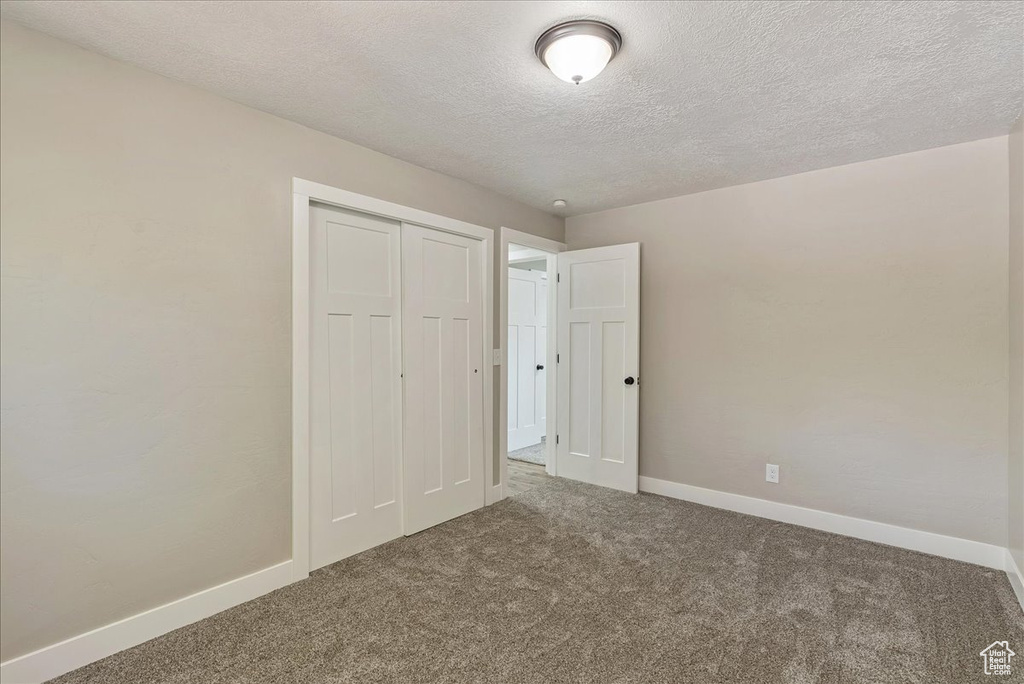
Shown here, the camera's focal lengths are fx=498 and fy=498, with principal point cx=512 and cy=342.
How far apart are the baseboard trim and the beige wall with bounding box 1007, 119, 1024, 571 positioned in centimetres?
17

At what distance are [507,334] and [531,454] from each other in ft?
6.07

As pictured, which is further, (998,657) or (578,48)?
(998,657)

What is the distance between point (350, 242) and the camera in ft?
9.56

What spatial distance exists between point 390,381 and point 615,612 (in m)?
1.80

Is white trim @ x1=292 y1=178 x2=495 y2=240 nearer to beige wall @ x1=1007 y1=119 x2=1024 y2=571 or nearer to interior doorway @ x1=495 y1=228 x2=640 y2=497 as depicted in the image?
interior doorway @ x1=495 y1=228 x2=640 y2=497

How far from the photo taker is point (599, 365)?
4.24 m

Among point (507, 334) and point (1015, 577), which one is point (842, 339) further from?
point (507, 334)

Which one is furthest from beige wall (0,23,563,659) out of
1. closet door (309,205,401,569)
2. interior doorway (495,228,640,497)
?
interior doorway (495,228,640,497)

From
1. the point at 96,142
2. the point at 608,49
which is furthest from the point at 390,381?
the point at 608,49

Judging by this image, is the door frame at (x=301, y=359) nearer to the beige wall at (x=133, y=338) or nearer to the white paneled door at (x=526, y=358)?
the beige wall at (x=133, y=338)

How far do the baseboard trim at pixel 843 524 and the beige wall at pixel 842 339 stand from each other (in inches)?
2.0

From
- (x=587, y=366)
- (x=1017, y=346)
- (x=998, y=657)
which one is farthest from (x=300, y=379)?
(x=1017, y=346)

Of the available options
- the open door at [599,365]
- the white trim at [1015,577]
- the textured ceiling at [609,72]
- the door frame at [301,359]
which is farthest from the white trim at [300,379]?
the white trim at [1015,577]

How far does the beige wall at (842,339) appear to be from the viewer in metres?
2.83
